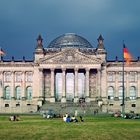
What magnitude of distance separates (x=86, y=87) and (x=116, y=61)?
13635 mm

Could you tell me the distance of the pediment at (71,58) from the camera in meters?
138

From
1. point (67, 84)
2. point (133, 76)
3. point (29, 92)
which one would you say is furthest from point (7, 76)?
point (133, 76)

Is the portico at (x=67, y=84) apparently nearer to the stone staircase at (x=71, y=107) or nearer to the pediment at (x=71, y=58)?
the pediment at (x=71, y=58)

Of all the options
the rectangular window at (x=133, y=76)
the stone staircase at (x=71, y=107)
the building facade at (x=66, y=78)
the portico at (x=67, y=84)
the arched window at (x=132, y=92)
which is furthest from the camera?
the arched window at (x=132, y=92)

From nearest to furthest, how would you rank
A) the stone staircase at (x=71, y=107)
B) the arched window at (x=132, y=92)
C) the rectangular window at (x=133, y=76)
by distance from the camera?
the stone staircase at (x=71, y=107)
the rectangular window at (x=133, y=76)
the arched window at (x=132, y=92)

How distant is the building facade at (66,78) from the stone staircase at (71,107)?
6.94 metres

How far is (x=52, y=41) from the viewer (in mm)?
165875

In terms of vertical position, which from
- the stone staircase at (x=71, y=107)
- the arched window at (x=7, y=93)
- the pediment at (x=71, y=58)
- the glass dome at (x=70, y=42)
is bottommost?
the stone staircase at (x=71, y=107)

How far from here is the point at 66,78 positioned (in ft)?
474

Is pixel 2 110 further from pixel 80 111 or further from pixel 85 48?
pixel 85 48

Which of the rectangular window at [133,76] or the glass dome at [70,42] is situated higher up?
the glass dome at [70,42]

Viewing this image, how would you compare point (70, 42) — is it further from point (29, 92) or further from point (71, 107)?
point (71, 107)

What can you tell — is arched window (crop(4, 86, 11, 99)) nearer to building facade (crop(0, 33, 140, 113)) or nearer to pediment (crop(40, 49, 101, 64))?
building facade (crop(0, 33, 140, 113))

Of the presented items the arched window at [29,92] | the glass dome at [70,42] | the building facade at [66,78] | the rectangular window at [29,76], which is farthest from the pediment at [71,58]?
the glass dome at [70,42]
